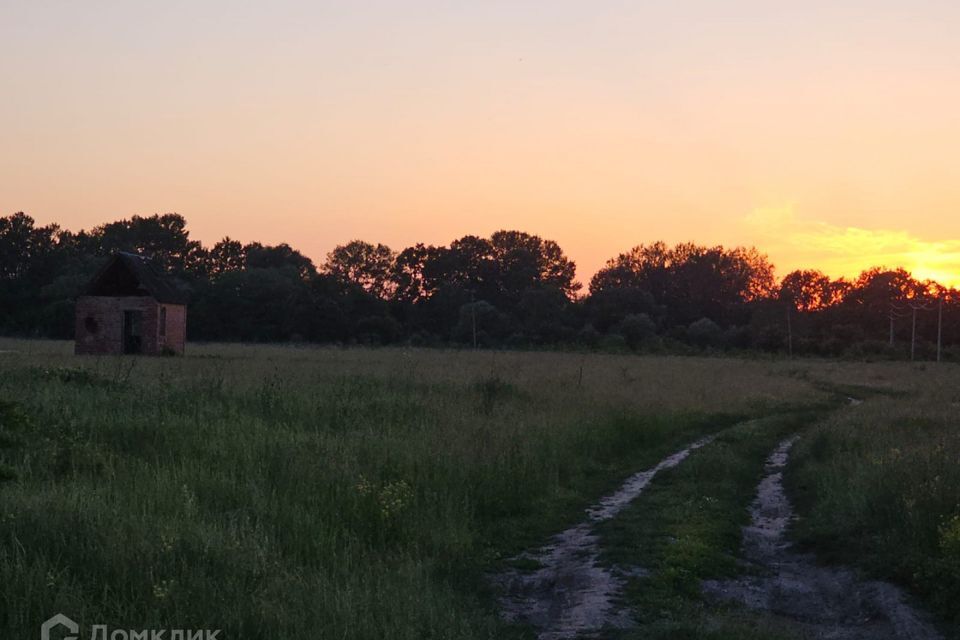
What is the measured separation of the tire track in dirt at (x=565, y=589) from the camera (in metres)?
7.27

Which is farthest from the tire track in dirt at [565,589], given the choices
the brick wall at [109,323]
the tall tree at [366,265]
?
the tall tree at [366,265]

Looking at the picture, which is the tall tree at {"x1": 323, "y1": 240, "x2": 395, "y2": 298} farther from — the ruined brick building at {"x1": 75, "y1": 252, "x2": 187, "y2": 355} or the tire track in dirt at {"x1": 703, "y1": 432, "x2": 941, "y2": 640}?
the tire track in dirt at {"x1": 703, "y1": 432, "x2": 941, "y2": 640}

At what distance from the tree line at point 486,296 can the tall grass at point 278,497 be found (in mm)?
62522

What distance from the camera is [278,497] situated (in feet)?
32.0

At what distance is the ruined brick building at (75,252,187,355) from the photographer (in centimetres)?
4250

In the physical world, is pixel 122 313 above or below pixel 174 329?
above

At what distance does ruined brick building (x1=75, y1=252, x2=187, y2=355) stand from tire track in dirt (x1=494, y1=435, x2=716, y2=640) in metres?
36.1

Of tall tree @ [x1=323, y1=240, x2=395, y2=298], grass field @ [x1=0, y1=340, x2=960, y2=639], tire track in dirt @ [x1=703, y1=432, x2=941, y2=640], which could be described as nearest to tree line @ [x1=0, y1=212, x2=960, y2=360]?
tall tree @ [x1=323, y1=240, x2=395, y2=298]

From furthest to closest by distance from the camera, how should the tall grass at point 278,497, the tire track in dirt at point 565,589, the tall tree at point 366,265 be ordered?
the tall tree at point 366,265, the tire track in dirt at point 565,589, the tall grass at point 278,497

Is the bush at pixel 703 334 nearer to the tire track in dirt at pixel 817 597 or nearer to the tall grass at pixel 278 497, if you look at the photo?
the tall grass at pixel 278 497

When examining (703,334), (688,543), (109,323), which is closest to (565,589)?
(688,543)

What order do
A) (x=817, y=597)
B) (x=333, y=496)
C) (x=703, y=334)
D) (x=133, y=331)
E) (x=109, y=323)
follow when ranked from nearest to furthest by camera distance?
1. (x=817, y=597)
2. (x=333, y=496)
3. (x=109, y=323)
4. (x=133, y=331)
5. (x=703, y=334)

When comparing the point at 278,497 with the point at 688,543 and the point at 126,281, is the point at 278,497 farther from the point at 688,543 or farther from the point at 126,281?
the point at 126,281

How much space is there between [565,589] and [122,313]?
1550 inches
